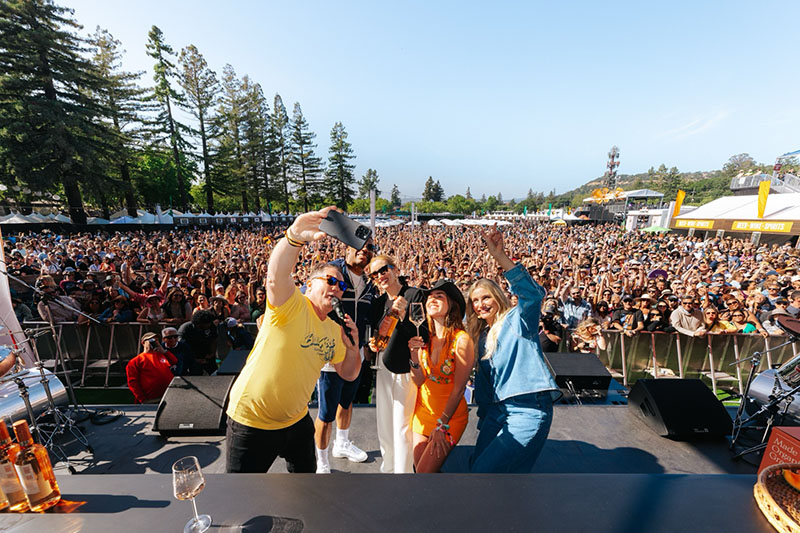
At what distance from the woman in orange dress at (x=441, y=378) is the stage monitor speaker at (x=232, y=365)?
8.39 ft

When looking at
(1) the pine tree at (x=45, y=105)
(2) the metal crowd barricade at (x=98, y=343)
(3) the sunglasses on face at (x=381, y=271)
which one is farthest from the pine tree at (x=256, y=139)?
(3) the sunglasses on face at (x=381, y=271)

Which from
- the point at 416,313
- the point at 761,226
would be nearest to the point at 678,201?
the point at 761,226

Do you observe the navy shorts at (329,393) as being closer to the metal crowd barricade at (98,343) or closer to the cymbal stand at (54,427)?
the cymbal stand at (54,427)

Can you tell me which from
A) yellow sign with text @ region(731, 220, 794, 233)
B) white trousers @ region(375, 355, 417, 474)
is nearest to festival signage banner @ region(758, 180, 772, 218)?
yellow sign with text @ region(731, 220, 794, 233)

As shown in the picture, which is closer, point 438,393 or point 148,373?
point 438,393

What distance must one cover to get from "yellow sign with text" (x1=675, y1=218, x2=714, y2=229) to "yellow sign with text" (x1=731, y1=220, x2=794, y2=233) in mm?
1894

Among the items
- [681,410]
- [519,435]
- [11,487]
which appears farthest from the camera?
[681,410]

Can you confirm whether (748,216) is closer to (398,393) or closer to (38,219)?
(398,393)

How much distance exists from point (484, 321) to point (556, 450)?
70.3 inches

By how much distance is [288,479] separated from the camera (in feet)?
4.21

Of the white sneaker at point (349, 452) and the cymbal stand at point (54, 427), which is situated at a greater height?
the cymbal stand at point (54, 427)

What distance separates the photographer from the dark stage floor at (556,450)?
306 cm

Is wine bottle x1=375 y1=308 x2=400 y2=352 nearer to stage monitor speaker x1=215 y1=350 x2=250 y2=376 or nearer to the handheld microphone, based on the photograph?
the handheld microphone

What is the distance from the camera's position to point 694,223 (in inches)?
1067
